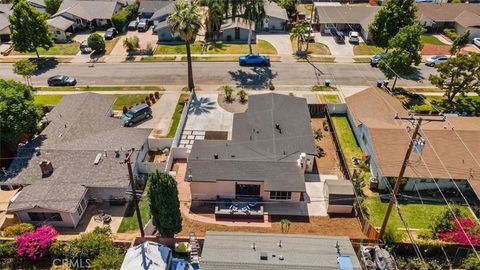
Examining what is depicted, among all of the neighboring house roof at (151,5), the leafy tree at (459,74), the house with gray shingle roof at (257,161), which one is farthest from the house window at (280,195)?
the neighboring house roof at (151,5)

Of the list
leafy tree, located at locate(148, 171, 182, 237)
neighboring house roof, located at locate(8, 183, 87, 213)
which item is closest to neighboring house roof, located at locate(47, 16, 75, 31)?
neighboring house roof, located at locate(8, 183, 87, 213)

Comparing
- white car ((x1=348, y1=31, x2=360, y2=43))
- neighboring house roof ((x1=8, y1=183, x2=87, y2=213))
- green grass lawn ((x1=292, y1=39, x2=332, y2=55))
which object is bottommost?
neighboring house roof ((x1=8, y1=183, x2=87, y2=213))

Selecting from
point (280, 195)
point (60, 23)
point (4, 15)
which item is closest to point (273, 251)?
point (280, 195)

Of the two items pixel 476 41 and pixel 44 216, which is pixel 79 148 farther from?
pixel 476 41

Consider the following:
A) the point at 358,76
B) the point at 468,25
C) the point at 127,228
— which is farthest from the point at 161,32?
the point at 468,25

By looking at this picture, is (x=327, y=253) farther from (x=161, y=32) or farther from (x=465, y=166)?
Result: (x=161, y=32)

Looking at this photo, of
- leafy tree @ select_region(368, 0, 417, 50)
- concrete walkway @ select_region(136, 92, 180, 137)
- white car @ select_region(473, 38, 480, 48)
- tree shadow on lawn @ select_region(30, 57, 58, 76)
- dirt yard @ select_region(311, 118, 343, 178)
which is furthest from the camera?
white car @ select_region(473, 38, 480, 48)

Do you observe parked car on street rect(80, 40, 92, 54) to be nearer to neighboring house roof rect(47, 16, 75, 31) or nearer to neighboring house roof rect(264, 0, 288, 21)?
neighboring house roof rect(47, 16, 75, 31)
